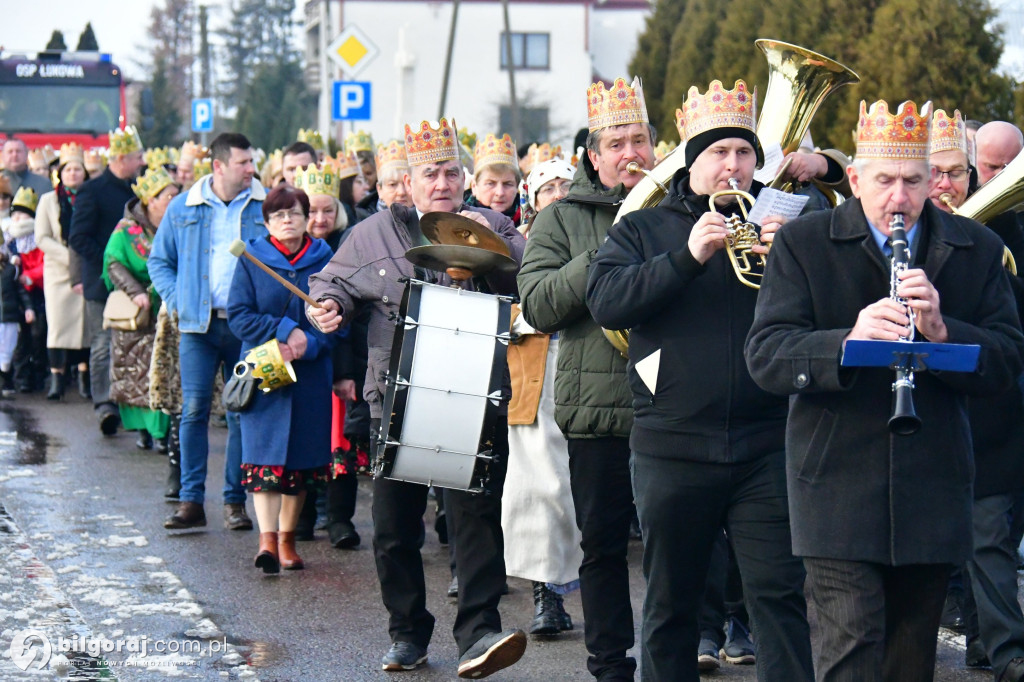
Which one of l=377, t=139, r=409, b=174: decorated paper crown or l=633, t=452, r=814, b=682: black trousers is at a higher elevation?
l=377, t=139, r=409, b=174: decorated paper crown

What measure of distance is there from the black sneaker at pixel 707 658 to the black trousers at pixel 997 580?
101 centimetres

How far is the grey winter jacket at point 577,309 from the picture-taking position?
582cm

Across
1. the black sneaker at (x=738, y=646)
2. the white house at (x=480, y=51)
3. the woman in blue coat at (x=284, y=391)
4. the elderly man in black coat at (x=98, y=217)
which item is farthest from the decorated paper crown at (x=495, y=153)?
the white house at (x=480, y=51)

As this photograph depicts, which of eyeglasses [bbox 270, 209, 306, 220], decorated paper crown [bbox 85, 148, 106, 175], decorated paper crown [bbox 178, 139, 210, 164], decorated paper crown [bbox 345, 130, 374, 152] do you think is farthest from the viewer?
decorated paper crown [bbox 85, 148, 106, 175]

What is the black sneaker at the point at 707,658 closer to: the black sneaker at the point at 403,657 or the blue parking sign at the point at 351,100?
the black sneaker at the point at 403,657

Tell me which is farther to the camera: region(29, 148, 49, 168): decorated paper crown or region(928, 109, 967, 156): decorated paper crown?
region(29, 148, 49, 168): decorated paper crown

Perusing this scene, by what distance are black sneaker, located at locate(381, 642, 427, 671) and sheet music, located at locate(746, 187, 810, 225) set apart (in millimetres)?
2360

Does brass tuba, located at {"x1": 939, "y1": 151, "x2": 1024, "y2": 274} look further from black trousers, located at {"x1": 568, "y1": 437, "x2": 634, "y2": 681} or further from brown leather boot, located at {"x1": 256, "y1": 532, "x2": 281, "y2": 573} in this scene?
brown leather boot, located at {"x1": 256, "y1": 532, "x2": 281, "y2": 573}

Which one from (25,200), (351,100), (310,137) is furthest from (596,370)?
(351,100)

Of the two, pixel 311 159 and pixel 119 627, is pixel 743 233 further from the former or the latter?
pixel 311 159

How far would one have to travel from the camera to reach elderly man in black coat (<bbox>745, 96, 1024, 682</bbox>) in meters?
4.41

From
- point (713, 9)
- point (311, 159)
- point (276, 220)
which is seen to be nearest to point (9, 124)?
point (713, 9)

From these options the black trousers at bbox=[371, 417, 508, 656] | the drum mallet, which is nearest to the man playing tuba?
the black trousers at bbox=[371, 417, 508, 656]

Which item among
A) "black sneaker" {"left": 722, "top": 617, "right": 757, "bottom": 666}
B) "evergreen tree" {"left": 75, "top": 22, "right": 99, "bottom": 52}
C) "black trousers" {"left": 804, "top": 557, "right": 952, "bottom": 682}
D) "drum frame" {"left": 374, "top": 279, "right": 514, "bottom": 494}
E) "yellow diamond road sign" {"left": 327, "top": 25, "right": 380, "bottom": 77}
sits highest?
"evergreen tree" {"left": 75, "top": 22, "right": 99, "bottom": 52}
